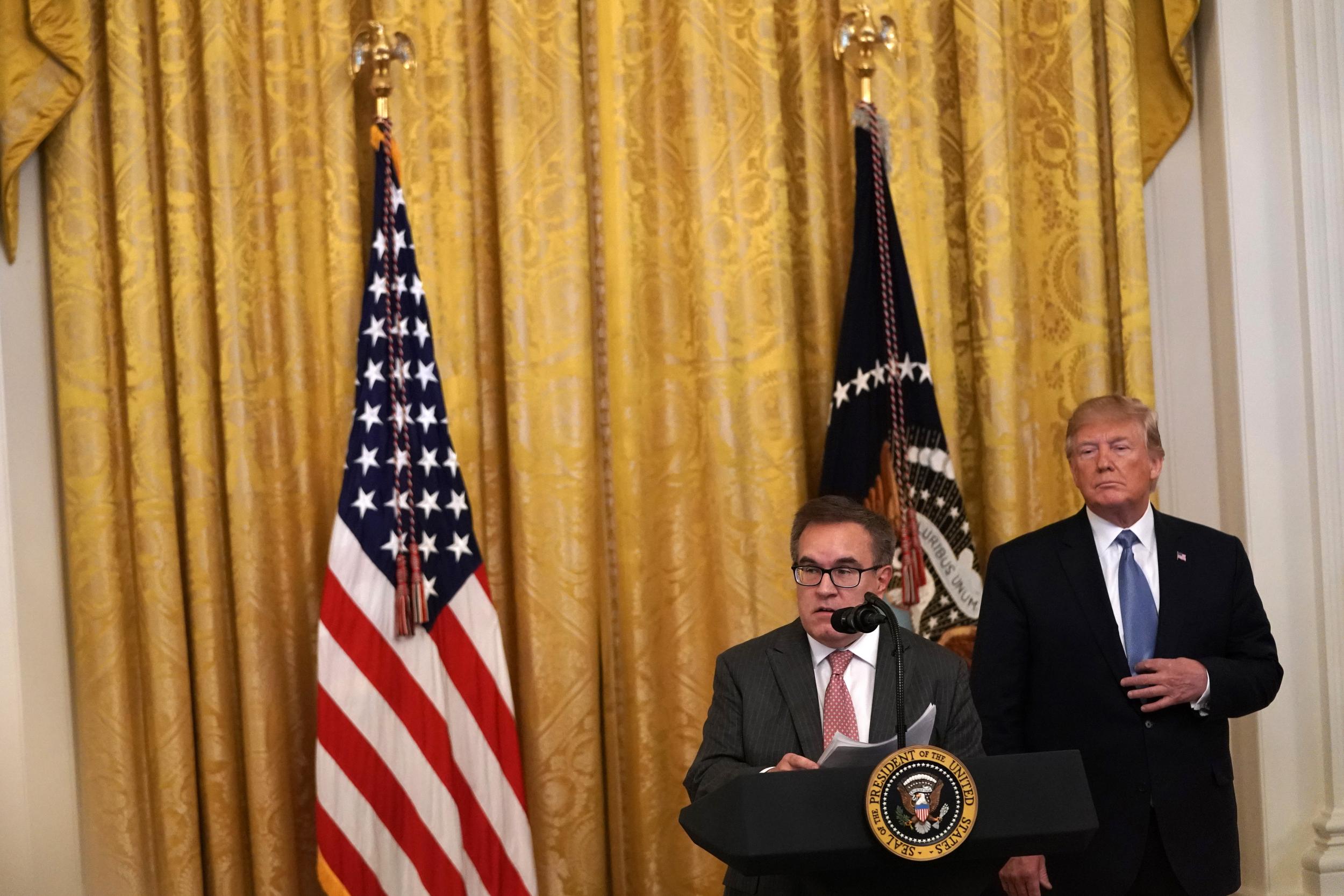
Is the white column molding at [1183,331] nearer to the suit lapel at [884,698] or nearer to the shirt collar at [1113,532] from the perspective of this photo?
the shirt collar at [1113,532]

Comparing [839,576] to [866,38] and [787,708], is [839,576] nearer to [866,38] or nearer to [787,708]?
[787,708]

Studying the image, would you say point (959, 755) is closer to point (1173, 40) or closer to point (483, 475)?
point (483, 475)

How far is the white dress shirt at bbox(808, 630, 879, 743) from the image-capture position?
2.70 m

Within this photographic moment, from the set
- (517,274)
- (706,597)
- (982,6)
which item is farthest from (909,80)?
(706,597)

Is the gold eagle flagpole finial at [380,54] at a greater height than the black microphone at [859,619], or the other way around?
the gold eagle flagpole finial at [380,54]

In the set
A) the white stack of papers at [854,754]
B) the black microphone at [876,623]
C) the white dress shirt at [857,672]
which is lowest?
the white stack of papers at [854,754]

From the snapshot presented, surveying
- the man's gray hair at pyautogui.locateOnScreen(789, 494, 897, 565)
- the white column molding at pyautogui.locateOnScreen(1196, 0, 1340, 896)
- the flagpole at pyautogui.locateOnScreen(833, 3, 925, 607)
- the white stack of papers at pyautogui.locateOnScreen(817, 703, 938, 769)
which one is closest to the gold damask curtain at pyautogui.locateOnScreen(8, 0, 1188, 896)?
the flagpole at pyautogui.locateOnScreen(833, 3, 925, 607)

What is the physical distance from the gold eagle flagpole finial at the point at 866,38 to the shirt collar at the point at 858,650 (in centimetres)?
236

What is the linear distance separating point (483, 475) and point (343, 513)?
551mm

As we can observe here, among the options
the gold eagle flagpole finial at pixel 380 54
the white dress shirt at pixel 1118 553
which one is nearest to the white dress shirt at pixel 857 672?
the white dress shirt at pixel 1118 553

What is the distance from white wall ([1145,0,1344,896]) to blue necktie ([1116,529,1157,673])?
1.21m

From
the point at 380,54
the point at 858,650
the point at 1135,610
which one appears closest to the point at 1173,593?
the point at 1135,610

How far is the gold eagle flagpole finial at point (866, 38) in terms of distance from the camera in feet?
15.0

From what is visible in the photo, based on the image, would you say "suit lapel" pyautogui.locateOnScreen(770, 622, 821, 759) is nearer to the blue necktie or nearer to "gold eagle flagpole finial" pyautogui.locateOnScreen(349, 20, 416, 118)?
the blue necktie
